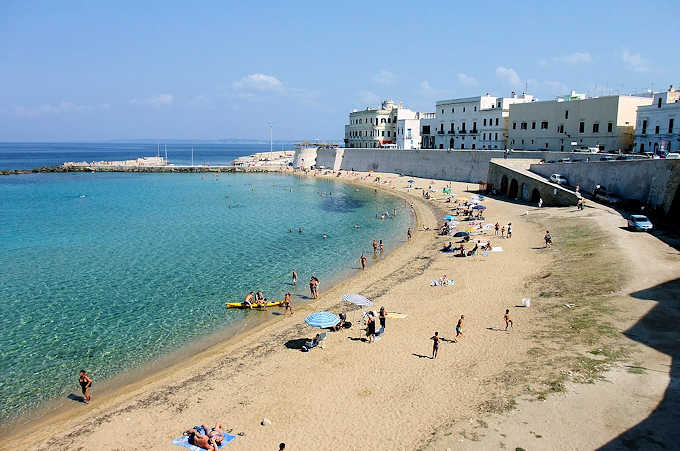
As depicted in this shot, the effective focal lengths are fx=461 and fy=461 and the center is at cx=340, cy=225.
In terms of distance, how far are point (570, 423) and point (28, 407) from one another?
15.7 metres

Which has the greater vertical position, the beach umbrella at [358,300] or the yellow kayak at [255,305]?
the beach umbrella at [358,300]

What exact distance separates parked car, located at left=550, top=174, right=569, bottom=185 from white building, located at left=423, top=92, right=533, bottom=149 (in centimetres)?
2168

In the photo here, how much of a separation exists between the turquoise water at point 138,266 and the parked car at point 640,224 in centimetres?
1554

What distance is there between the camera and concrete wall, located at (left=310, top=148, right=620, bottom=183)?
5756 cm

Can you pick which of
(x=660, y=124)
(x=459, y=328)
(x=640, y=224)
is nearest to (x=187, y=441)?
(x=459, y=328)

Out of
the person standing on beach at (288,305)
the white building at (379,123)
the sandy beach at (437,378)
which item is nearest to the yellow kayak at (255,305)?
the person standing on beach at (288,305)

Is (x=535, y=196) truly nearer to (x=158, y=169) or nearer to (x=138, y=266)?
(x=138, y=266)

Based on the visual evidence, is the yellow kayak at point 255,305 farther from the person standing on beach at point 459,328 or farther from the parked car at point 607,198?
the parked car at point 607,198

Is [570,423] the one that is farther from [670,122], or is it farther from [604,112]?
[604,112]

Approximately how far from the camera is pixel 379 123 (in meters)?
87.9

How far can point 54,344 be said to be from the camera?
18.5 metres

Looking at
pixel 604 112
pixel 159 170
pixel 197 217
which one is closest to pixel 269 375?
pixel 197 217

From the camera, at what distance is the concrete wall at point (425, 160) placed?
57.6 m

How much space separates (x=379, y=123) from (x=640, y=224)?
6501 centimetres
